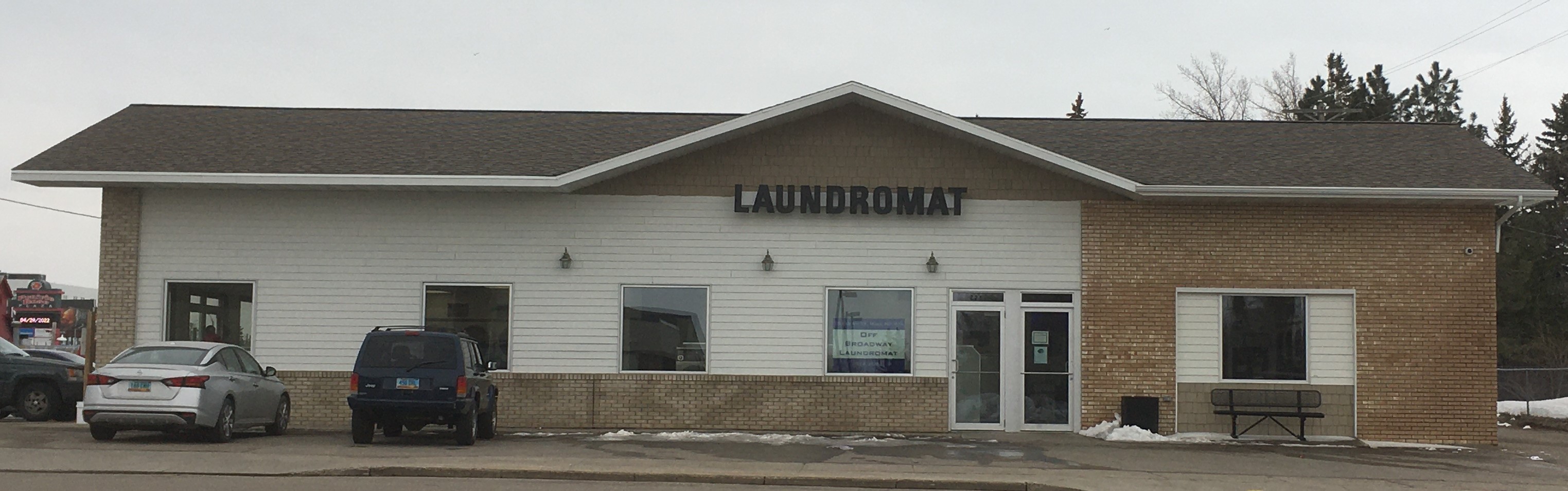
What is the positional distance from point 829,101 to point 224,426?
349 inches

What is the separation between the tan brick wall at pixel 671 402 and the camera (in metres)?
20.0

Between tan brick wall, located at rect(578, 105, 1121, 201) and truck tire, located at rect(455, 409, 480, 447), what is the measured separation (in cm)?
Result: 435

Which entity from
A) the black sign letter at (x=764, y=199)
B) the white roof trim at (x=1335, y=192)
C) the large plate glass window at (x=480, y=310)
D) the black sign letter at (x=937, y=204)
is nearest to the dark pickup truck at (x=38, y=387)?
the large plate glass window at (x=480, y=310)

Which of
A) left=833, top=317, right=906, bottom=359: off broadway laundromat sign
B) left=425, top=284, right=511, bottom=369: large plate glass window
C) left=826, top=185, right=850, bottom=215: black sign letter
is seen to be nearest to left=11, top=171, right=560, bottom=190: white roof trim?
left=425, top=284, right=511, bottom=369: large plate glass window

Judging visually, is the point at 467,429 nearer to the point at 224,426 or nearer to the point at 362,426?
the point at 362,426

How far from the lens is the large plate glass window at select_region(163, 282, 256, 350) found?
20203 mm

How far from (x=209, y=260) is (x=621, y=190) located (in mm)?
5991

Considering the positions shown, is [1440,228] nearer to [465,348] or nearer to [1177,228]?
[1177,228]

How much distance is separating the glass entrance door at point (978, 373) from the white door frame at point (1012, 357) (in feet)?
0.07

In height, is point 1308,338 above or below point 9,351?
above

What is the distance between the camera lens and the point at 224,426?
55.1 ft

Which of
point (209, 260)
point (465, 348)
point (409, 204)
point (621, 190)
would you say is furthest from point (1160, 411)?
point (209, 260)

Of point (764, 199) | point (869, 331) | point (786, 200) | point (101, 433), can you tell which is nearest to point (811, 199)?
point (786, 200)

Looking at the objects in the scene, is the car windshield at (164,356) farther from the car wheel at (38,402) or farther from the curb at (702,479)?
the car wheel at (38,402)
